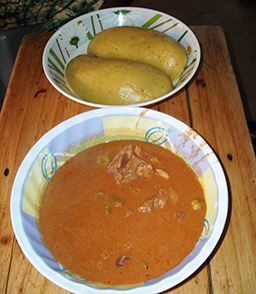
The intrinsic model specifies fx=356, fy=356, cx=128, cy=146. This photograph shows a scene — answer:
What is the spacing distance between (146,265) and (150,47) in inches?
28.3

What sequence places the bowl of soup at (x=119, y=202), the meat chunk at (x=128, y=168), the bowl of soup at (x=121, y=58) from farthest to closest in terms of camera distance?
the bowl of soup at (x=121, y=58) < the meat chunk at (x=128, y=168) < the bowl of soup at (x=119, y=202)

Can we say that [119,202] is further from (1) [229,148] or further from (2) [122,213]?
(1) [229,148]

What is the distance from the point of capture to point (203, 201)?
2.77 ft

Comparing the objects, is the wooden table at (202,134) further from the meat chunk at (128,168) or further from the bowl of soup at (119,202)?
the meat chunk at (128,168)

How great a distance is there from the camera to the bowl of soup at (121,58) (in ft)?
3.59

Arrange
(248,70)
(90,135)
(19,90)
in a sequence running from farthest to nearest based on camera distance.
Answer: (248,70), (19,90), (90,135)

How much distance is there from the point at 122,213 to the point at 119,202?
31mm

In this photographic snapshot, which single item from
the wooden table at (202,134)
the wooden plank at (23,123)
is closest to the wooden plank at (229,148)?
the wooden table at (202,134)

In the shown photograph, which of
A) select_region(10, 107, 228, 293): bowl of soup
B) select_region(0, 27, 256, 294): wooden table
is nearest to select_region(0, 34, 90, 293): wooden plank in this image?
select_region(0, 27, 256, 294): wooden table

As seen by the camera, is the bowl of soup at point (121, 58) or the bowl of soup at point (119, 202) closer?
the bowl of soup at point (119, 202)

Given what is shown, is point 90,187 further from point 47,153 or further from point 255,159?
point 255,159

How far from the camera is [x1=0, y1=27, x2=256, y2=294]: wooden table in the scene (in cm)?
82

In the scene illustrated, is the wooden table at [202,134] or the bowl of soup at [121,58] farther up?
the bowl of soup at [121,58]

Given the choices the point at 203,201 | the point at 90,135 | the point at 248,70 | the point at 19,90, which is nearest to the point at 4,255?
the point at 90,135
